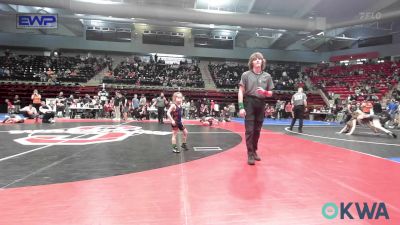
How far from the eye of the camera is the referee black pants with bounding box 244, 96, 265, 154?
14.4 ft

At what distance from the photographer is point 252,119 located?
4.43m

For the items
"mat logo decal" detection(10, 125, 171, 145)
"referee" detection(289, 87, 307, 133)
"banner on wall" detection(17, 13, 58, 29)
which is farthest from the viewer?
"banner on wall" detection(17, 13, 58, 29)

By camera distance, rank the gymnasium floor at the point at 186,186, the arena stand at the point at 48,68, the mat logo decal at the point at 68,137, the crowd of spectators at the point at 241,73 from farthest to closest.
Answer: the crowd of spectators at the point at 241,73, the arena stand at the point at 48,68, the mat logo decal at the point at 68,137, the gymnasium floor at the point at 186,186

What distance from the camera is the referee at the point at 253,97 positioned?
4383mm

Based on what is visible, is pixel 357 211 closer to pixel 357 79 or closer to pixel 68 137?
pixel 68 137

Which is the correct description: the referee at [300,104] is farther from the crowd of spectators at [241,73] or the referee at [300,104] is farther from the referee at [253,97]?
the crowd of spectators at [241,73]

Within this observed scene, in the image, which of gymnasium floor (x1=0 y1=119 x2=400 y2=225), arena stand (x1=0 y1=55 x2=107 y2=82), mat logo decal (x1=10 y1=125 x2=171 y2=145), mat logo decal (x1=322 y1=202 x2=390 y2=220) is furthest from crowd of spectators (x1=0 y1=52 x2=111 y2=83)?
mat logo decal (x1=322 y1=202 x2=390 y2=220)

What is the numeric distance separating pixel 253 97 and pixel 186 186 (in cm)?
193

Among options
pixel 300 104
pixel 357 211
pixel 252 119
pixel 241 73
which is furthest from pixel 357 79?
pixel 357 211

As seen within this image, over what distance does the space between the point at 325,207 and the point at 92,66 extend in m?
26.8

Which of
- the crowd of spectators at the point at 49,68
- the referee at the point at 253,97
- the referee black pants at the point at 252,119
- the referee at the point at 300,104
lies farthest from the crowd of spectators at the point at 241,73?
the referee black pants at the point at 252,119

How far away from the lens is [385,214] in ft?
7.72

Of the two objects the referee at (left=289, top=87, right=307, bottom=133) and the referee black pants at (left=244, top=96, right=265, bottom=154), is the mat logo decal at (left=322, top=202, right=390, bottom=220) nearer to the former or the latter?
the referee black pants at (left=244, top=96, right=265, bottom=154)

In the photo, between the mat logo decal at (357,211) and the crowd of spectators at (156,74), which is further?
the crowd of spectators at (156,74)
